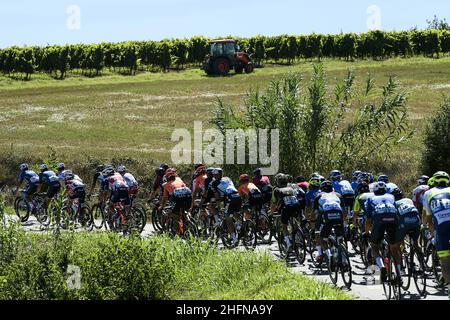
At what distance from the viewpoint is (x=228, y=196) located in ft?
69.8

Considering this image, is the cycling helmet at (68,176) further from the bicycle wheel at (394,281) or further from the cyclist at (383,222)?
the bicycle wheel at (394,281)

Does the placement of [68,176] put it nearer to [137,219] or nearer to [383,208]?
[137,219]

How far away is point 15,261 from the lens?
1725 cm

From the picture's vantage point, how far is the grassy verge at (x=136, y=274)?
15.5 m

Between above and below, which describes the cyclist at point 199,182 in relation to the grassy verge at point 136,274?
above

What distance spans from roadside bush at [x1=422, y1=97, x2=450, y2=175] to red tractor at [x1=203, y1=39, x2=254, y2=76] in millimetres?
35857

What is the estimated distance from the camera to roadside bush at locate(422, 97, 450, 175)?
31.4 m

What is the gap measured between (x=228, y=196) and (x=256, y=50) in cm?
6073

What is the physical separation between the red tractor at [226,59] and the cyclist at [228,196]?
4528 centimetres

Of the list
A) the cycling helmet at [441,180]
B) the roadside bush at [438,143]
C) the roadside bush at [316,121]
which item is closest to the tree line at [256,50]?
the roadside bush at [316,121]

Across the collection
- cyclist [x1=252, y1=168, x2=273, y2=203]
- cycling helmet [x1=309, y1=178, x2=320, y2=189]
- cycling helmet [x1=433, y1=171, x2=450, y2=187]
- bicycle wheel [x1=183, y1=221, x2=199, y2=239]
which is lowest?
bicycle wheel [x1=183, y1=221, x2=199, y2=239]

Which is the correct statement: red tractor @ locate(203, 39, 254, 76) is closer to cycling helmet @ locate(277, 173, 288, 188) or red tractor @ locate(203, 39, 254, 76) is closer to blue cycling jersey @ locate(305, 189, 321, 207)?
cycling helmet @ locate(277, 173, 288, 188)

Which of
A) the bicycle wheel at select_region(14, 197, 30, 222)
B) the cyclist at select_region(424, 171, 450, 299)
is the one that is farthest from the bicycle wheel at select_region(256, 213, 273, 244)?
the bicycle wheel at select_region(14, 197, 30, 222)

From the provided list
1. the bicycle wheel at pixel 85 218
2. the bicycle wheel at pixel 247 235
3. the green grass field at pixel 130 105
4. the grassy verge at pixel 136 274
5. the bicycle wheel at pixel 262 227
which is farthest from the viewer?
the green grass field at pixel 130 105
